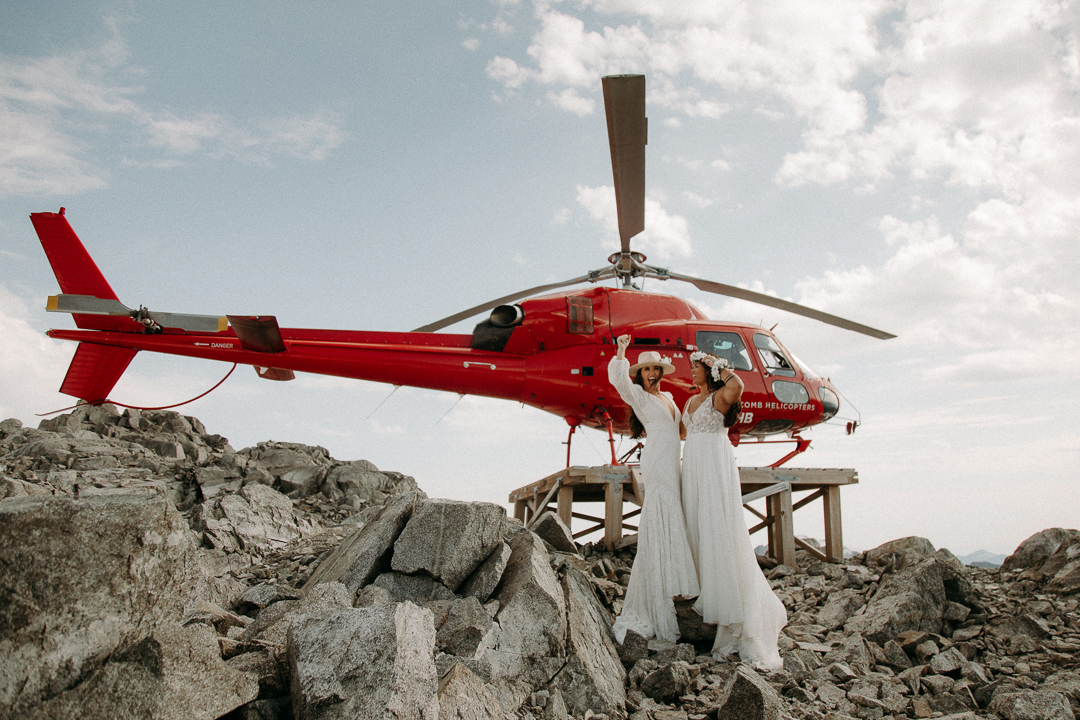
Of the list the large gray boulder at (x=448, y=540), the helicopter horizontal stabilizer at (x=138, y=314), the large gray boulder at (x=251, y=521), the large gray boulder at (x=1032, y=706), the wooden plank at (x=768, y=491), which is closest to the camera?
the large gray boulder at (x=1032, y=706)

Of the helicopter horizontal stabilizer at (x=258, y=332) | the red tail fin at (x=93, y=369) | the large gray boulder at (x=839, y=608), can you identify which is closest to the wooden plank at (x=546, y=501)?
the large gray boulder at (x=839, y=608)

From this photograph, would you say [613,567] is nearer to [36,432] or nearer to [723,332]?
[723,332]

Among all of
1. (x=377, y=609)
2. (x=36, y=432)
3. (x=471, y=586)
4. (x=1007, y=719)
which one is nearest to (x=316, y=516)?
(x=471, y=586)

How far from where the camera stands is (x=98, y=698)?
2.30 m

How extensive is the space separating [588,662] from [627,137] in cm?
549

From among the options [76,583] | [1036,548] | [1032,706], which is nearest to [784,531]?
[1036,548]

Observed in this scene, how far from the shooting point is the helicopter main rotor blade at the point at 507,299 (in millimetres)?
10055

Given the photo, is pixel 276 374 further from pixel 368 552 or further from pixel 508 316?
pixel 368 552

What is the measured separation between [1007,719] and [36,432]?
13.6 metres

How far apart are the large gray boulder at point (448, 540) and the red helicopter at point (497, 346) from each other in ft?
13.0

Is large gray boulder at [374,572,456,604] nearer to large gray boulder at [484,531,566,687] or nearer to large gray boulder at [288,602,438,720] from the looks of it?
large gray boulder at [484,531,566,687]

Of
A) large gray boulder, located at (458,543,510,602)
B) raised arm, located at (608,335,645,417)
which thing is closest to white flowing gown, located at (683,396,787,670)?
raised arm, located at (608,335,645,417)

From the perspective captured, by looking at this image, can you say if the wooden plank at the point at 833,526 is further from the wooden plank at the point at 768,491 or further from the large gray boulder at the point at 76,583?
the large gray boulder at the point at 76,583

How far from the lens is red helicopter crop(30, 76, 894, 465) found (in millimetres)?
8461
